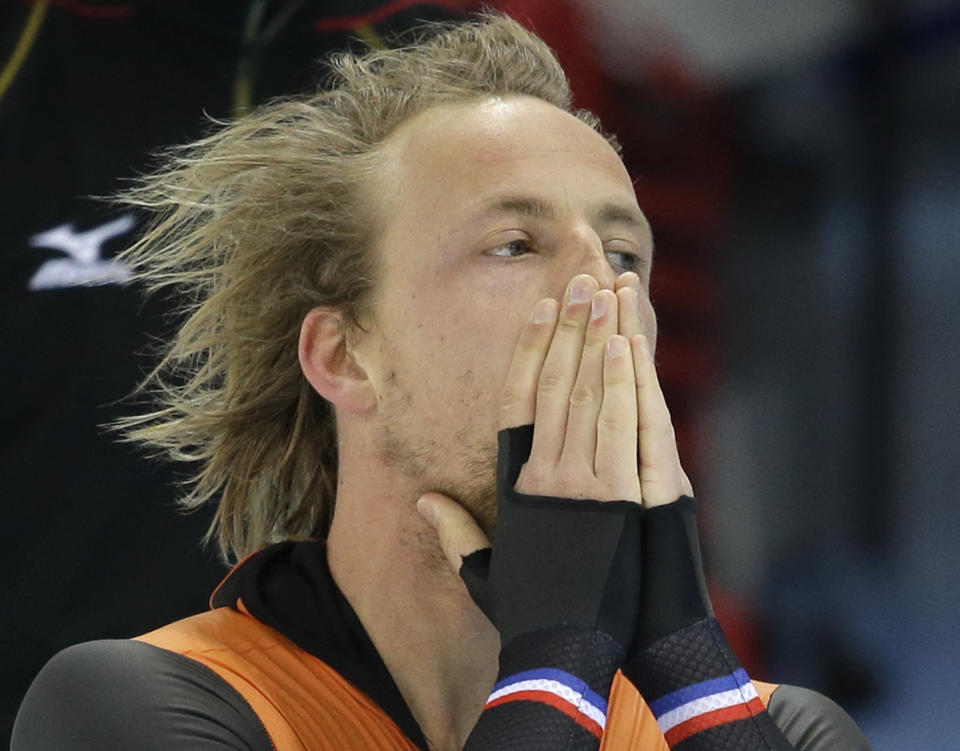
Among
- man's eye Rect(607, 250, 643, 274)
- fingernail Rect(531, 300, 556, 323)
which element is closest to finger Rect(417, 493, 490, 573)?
fingernail Rect(531, 300, 556, 323)

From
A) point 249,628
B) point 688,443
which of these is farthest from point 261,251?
point 688,443

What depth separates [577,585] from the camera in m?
1.21

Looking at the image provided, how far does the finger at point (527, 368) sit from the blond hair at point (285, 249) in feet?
1.08

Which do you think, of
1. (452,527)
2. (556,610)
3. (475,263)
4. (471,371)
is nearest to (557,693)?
(556,610)

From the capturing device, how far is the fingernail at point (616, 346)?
1.29 m

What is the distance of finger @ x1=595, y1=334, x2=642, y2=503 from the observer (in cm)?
125

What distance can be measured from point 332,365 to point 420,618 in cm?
32

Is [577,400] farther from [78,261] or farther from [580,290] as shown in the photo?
[78,261]

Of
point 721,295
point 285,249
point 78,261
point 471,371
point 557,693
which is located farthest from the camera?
point 721,295

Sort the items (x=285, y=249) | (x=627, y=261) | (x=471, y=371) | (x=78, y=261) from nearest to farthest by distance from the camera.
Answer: (x=471, y=371) < (x=627, y=261) < (x=285, y=249) < (x=78, y=261)

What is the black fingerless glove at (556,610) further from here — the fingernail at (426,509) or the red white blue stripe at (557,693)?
the fingernail at (426,509)

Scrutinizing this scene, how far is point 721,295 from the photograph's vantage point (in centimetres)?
245

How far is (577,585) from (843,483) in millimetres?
1222

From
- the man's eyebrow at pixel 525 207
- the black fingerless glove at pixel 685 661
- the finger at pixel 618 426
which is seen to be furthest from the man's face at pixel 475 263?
the black fingerless glove at pixel 685 661
